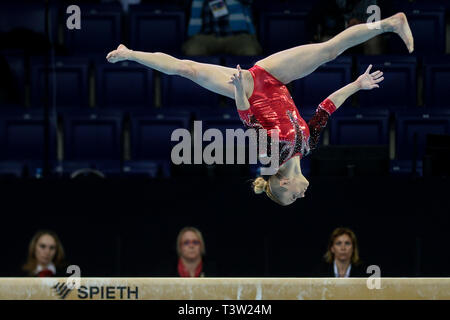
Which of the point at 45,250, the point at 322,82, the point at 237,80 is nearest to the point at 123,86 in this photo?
the point at 322,82

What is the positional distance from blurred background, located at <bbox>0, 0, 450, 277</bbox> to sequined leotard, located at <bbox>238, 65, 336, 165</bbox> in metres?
0.94

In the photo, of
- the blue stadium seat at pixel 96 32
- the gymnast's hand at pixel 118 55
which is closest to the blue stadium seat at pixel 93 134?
the blue stadium seat at pixel 96 32

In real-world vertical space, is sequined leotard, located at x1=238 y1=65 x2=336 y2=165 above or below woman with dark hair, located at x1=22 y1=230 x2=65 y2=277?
above

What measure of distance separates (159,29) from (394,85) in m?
2.15

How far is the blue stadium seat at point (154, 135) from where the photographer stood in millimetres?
6398

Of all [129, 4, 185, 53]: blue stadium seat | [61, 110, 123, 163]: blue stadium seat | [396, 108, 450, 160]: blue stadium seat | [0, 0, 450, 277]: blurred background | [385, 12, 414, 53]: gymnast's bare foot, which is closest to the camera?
[385, 12, 414, 53]: gymnast's bare foot

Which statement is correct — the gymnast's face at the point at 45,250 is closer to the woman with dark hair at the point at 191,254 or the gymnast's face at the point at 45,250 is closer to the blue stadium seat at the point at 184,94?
the woman with dark hair at the point at 191,254

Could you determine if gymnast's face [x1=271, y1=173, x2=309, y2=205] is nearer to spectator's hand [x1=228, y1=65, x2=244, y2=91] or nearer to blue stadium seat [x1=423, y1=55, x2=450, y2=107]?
spectator's hand [x1=228, y1=65, x2=244, y2=91]

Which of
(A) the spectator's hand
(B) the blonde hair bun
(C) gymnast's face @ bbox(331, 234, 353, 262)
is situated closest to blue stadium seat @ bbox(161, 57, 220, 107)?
(C) gymnast's face @ bbox(331, 234, 353, 262)

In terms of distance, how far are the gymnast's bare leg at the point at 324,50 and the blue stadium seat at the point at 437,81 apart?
95.0 inches

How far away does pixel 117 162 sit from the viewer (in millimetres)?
6375

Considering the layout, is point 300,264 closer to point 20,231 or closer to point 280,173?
point 280,173

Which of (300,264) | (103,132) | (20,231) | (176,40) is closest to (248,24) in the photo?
(176,40)

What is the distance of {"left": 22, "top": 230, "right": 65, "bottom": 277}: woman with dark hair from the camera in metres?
5.33
